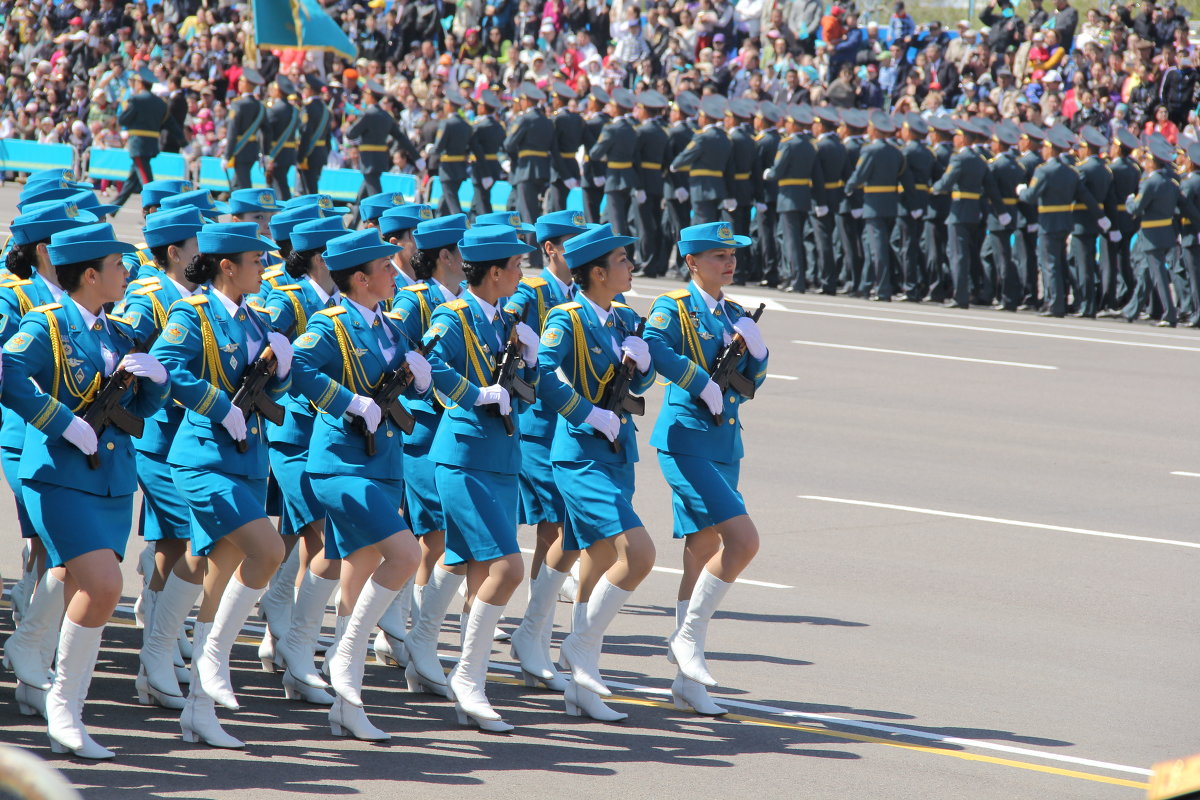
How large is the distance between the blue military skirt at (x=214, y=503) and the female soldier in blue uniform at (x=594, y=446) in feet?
4.26

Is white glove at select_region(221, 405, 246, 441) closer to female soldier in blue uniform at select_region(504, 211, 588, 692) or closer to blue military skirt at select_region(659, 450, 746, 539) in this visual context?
female soldier in blue uniform at select_region(504, 211, 588, 692)

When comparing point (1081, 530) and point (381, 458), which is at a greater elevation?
point (381, 458)

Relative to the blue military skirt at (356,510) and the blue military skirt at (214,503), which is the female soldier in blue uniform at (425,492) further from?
the blue military skirt at (214,503)

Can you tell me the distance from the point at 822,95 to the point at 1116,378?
9974 millimetres

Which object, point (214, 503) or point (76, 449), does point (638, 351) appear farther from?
point (76, 449)

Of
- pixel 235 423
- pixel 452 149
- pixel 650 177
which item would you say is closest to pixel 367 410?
pixel 235 423

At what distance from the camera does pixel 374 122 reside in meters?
25.2

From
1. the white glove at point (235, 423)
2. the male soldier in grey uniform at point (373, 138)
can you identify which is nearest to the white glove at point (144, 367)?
the white glove at point (235, 423)

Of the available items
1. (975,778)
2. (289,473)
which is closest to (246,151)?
(289,473)

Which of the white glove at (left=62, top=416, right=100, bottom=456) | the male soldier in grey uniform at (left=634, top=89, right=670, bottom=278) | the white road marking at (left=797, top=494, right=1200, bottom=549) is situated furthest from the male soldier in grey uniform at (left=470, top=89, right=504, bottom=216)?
the white glove at (left=62, top=416, right=100, bottom=456)

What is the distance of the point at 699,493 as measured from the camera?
7867 millimetres

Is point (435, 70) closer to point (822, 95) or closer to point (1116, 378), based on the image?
point (822, 95)

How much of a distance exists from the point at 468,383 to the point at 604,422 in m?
0.58

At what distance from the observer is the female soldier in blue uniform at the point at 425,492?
25.6 feet
